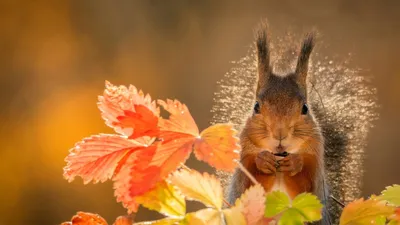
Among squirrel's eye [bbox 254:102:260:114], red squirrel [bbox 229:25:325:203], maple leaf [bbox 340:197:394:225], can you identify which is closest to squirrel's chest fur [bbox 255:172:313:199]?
red squirrel [bbox 229:25:325:203]

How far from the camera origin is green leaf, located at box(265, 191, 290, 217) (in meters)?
0.21

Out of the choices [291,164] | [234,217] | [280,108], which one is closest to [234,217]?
[234,217]

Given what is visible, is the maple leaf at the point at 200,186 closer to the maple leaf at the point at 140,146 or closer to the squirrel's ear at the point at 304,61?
the maple leaf at the point at 140,146

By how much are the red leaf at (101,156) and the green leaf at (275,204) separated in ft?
0.18

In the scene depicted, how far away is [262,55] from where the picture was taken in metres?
0.79

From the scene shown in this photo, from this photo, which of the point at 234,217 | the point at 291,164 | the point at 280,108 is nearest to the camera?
the point at 234,217

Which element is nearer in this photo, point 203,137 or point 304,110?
point 203,137

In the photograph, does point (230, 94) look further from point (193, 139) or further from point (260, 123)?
point (193, 139)

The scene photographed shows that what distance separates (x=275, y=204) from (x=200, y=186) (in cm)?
3

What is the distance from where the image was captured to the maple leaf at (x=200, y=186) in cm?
21

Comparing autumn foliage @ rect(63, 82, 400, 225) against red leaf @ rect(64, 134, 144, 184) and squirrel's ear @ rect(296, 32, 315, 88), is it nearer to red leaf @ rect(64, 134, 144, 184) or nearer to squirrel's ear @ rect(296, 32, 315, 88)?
red leaf @ rect(64, 134, 144, 184)

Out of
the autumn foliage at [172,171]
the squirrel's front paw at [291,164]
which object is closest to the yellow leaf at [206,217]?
the autumn foliage at [172,171]

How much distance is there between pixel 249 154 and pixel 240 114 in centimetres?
20

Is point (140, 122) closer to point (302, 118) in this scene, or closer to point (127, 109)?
point (127, 109)
